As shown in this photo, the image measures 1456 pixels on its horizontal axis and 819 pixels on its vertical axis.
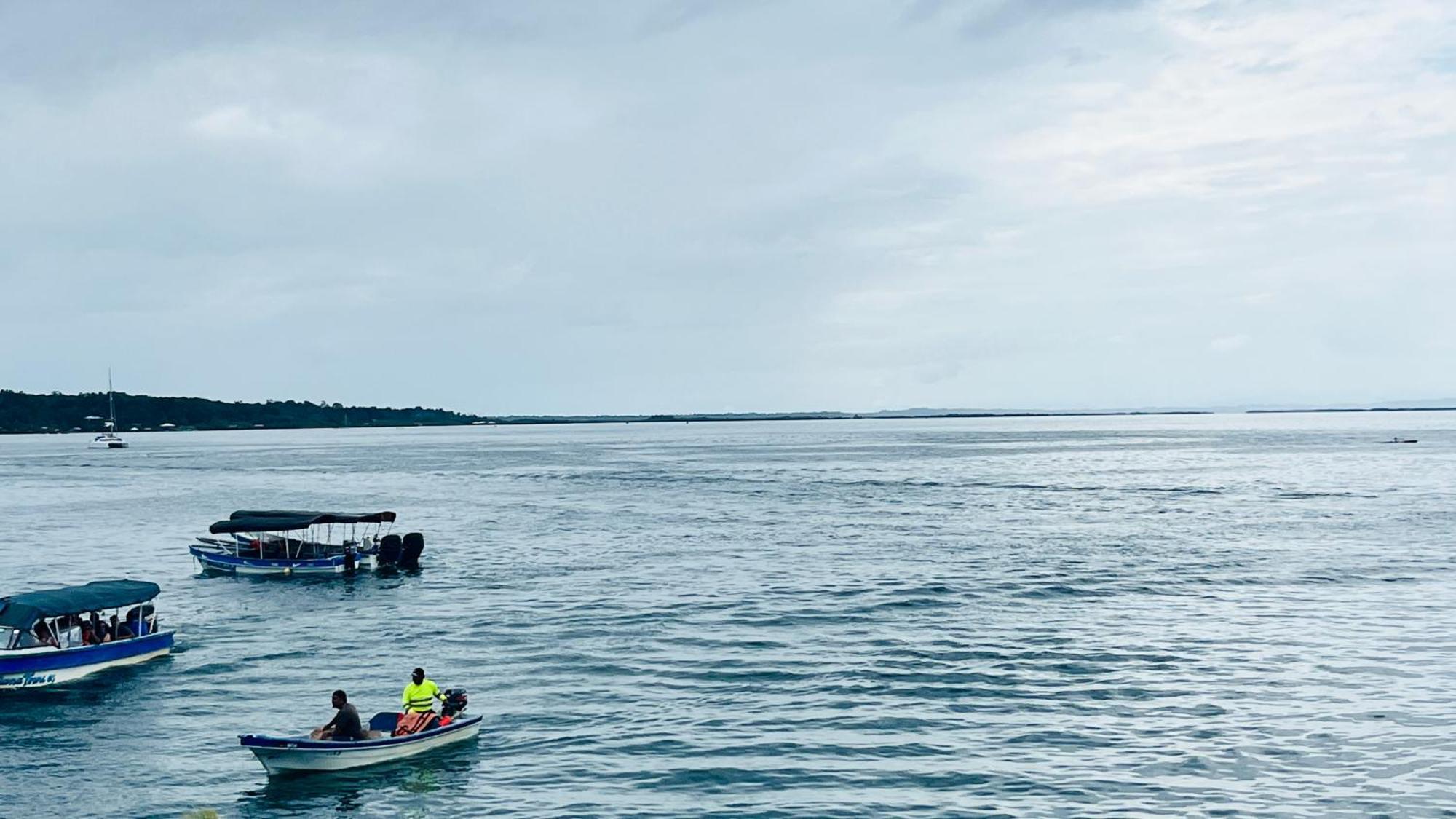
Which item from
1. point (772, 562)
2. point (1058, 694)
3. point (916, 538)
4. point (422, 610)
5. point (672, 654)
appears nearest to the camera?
point (1058, 694)

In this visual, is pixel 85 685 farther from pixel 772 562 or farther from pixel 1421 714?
pixel 1421 714

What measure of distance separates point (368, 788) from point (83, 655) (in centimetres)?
1940

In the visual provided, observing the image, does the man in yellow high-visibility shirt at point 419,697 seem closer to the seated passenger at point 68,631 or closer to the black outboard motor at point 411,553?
the seated passenger at point 68,631

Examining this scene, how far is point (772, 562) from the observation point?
72062mm

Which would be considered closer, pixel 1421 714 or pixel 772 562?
pixel 1421 714

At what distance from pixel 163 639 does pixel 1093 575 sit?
46.0 metres

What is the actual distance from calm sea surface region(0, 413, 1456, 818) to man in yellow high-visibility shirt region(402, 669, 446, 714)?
63.1 inches

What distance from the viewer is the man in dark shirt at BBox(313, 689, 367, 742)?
3216 centimetres

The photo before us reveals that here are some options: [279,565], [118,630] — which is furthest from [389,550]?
[118,630]

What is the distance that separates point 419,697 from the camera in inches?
1334

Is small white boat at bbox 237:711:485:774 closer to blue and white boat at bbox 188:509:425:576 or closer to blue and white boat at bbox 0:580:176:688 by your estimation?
blue and white boat at bbox 0:580:176:688

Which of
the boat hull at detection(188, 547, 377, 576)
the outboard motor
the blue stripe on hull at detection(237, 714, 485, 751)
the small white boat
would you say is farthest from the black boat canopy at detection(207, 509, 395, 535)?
the small white boat

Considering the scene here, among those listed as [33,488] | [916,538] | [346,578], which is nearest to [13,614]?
[346,578]

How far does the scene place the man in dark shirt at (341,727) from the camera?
32.2 metres
